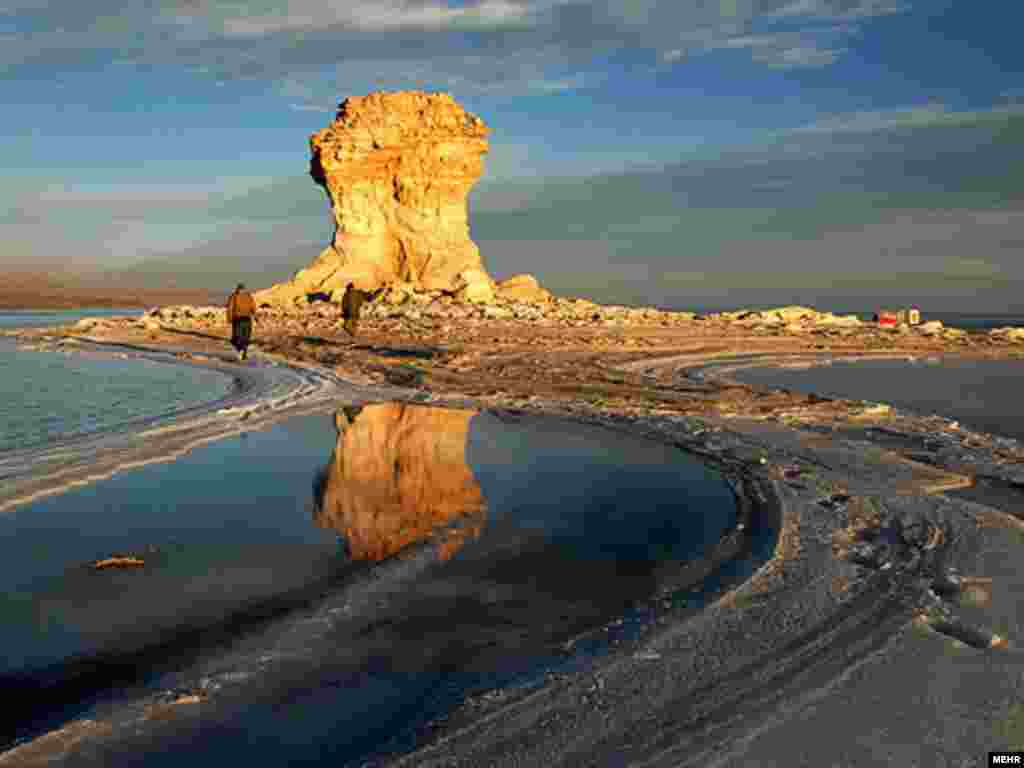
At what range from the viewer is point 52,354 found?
27609 mm

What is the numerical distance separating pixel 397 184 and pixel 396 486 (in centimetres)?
4984

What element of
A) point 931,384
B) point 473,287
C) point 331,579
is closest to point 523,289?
point 473,287

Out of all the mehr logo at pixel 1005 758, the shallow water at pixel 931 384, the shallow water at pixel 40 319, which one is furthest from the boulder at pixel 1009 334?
the shallow water at pixel 40 319

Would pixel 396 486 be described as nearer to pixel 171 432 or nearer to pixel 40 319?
pixel 171 432

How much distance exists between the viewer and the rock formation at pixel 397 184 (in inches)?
2159

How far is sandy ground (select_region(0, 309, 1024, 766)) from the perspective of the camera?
11.6 feet

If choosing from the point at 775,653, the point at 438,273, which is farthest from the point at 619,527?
the point at 438,273

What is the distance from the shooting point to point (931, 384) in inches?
774

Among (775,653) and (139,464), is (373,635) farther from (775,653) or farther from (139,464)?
(139,464)

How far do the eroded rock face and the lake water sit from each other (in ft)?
101

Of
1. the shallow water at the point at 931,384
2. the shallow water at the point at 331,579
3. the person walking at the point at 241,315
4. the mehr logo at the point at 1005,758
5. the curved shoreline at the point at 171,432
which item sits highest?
the person walking at the point at 241,315

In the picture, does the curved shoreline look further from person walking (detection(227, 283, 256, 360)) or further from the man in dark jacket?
the man in dark jacket

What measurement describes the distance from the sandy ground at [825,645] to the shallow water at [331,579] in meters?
0.37

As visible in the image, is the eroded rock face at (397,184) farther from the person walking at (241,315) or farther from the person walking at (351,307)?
the person walking at (241,315)
